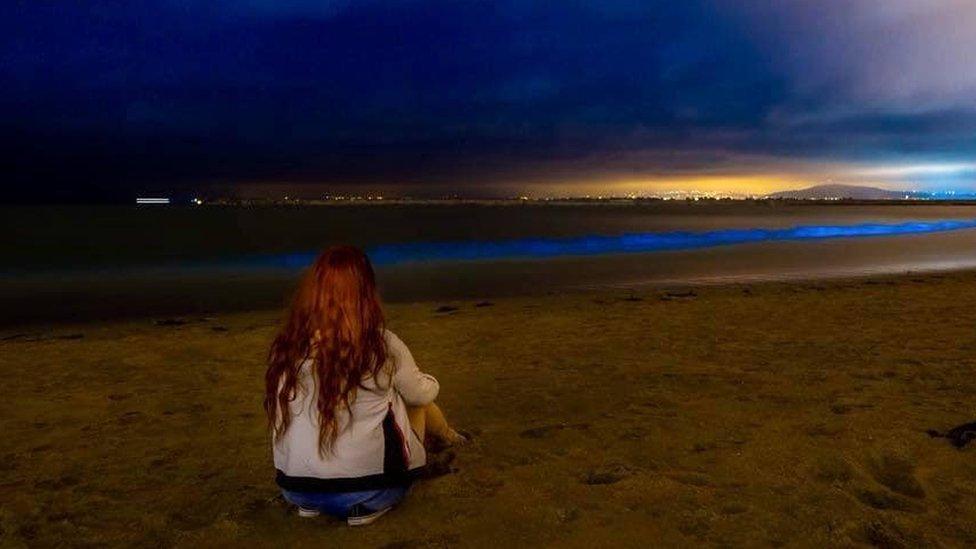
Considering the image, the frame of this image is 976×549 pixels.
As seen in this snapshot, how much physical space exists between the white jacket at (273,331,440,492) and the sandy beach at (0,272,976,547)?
1.10 ft

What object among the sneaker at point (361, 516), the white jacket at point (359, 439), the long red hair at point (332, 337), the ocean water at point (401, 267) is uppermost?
the long red hair at point (332, 337)

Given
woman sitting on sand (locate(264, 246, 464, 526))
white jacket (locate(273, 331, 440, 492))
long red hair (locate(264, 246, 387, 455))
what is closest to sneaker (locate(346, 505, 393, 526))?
woman sitting on sand (locate(264, 246, 464, 526))

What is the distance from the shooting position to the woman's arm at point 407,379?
3.66 meters

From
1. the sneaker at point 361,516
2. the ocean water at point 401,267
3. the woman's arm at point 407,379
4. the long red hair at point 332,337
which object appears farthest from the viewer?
the ocean water at point 401,267

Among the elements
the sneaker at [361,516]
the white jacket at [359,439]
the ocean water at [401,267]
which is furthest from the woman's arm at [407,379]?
the ocean water at [401,267]

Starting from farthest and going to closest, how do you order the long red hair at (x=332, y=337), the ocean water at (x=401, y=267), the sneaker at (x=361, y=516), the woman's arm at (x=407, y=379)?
the ocean water at (x=401, y=267)
the sneaker at (x=361, y=516)
the woman's arm at (x=407, y=379)
the long red hair at (x=332, y=337)

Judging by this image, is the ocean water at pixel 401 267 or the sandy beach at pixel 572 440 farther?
the ocean water at pixel 401 267

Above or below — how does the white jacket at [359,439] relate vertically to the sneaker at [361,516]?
above

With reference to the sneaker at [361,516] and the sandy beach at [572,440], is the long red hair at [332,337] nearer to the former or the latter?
the sneaker at [361,516]

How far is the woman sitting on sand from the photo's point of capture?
136 inches

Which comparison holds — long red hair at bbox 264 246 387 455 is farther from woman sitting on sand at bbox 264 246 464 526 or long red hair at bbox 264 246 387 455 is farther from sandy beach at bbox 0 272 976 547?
sandy beach at bbox 0 272 976 547

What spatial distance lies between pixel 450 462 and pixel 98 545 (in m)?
2.05

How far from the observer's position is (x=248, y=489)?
4.45 m

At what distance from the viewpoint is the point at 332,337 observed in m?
3.44
